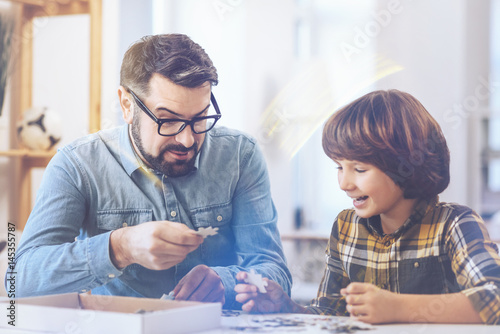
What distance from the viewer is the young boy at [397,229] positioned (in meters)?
0.81

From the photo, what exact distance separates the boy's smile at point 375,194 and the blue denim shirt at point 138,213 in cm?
17

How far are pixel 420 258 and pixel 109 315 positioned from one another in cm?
44

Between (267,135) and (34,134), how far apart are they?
671 mm

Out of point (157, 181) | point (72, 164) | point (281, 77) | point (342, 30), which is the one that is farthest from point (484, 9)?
point (72, 164)

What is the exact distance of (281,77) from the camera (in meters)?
0.97

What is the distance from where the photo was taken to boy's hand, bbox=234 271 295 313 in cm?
91

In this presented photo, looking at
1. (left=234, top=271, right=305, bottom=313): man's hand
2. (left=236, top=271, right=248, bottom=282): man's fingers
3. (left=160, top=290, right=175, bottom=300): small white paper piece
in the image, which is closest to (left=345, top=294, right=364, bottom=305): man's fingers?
(left=234, top=271, right=305, bottom=313): man's hand

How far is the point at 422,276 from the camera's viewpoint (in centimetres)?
86

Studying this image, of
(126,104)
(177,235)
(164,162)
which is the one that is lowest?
(177,235)

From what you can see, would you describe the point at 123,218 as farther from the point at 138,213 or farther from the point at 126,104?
the point at 126,104

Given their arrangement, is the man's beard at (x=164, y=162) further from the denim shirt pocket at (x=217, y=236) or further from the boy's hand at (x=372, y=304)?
the boy's hand at (x=372, y=304)

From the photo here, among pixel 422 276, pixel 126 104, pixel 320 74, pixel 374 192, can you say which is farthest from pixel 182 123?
pixel 422 276

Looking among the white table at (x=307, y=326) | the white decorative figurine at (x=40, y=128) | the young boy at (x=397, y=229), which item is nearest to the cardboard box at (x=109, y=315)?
the white table at (x=307, y=326)

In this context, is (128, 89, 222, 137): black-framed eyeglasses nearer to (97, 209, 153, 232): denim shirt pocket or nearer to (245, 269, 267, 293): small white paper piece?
(97, 209, 153, 232): denim shirt pocket
